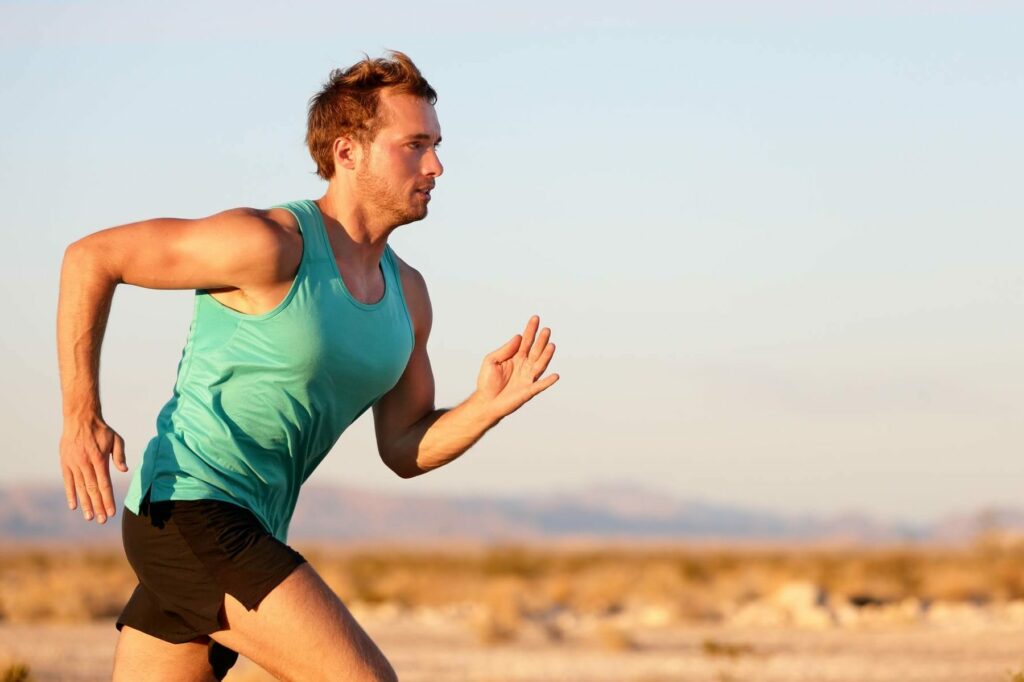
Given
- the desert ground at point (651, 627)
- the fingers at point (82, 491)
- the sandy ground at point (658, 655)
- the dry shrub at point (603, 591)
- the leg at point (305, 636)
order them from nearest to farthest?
the leg at point (305, 636), the fingers at point (82, 491), the sandy ground at point (658, 655), the desert ground at point (651, 627), the dry shrub at point (603, 591)

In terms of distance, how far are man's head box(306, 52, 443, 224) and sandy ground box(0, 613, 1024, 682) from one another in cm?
717

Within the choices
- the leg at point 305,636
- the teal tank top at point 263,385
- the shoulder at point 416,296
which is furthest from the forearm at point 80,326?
the shoulder at point 416,296

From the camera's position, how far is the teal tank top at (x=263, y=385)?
207 inches

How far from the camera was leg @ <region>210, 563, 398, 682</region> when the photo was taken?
195 inches

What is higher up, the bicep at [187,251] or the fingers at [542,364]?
the bicep at [187,251]

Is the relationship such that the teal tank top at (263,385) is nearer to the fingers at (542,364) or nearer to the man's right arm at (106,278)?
the man's right arm at (106,278)

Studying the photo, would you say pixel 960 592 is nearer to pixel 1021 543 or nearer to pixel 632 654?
pixel 632 654

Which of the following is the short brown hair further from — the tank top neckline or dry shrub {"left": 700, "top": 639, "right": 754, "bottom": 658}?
dry shrub {"left": 700, "top": 639, "right": 754, "bottom": 658}

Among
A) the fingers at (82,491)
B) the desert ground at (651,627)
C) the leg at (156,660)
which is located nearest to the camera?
the fingers at (82,491)

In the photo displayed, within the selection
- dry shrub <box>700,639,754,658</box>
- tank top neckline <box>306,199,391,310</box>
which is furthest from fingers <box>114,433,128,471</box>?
dry shrub <box>700,639,754,658</box>

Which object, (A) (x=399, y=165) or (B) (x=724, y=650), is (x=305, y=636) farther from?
(B) (x=724, y=650)

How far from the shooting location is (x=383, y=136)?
5.67 meters

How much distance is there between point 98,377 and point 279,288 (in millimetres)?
629

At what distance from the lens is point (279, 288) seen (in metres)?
5.29
